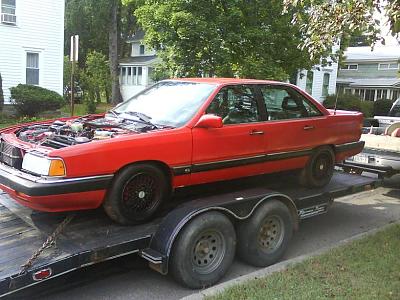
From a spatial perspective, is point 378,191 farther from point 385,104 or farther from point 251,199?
point 385,104

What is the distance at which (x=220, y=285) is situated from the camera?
448cm

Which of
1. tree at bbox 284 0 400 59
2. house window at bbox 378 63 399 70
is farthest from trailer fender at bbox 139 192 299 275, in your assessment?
house window at bbox 378 63 399 70

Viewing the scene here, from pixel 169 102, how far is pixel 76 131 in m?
1.10

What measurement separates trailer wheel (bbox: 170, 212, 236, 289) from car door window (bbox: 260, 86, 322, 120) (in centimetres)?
168

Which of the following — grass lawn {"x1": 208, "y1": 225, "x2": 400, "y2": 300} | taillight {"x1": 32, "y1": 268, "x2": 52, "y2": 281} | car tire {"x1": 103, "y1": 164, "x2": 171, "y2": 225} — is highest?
car tire {"x1": 103, "y1": 164, "x2": 171, "y2": 225}

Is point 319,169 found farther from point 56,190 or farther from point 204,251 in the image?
point 56,190

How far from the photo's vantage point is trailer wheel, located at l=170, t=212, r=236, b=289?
440cm

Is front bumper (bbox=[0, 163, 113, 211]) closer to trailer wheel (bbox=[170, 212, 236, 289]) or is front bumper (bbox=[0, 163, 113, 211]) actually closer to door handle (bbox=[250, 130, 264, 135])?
trailer wheel (bbox=[170, 212, 236, 289])

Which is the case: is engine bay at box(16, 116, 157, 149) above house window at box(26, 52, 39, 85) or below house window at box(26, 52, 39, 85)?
below

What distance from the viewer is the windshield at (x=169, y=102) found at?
16.8 ft

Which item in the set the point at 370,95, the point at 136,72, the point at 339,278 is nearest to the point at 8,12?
the point at 136,72

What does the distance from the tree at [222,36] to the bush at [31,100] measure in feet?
18.8

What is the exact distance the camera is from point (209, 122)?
4.86 meters

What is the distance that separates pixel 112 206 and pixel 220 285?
1.22 metres
